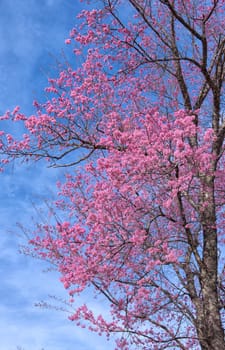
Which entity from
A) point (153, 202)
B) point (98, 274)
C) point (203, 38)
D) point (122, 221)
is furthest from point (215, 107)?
point (98, 274)

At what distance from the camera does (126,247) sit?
25.5ft

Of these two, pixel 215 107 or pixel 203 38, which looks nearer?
pixel 203 38

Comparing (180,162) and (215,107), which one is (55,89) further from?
(180,162)

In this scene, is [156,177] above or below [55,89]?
below

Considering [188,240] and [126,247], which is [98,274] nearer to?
[126,247]

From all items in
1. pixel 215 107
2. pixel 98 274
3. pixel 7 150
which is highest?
pixel 215 107

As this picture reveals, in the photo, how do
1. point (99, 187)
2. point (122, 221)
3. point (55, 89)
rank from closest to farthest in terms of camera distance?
point (122, 221)
point (99, 187)
point (55, 89)

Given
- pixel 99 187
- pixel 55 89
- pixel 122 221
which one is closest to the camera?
pixel 122 221

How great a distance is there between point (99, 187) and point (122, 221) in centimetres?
129

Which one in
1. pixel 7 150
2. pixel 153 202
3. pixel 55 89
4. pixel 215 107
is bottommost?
pixel 153 202

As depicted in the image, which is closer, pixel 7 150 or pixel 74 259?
pixel 74 259

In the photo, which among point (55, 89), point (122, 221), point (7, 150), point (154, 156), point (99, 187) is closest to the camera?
point (154, 156)

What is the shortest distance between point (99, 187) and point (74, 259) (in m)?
1.52

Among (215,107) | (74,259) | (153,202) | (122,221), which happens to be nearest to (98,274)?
(74,259)
